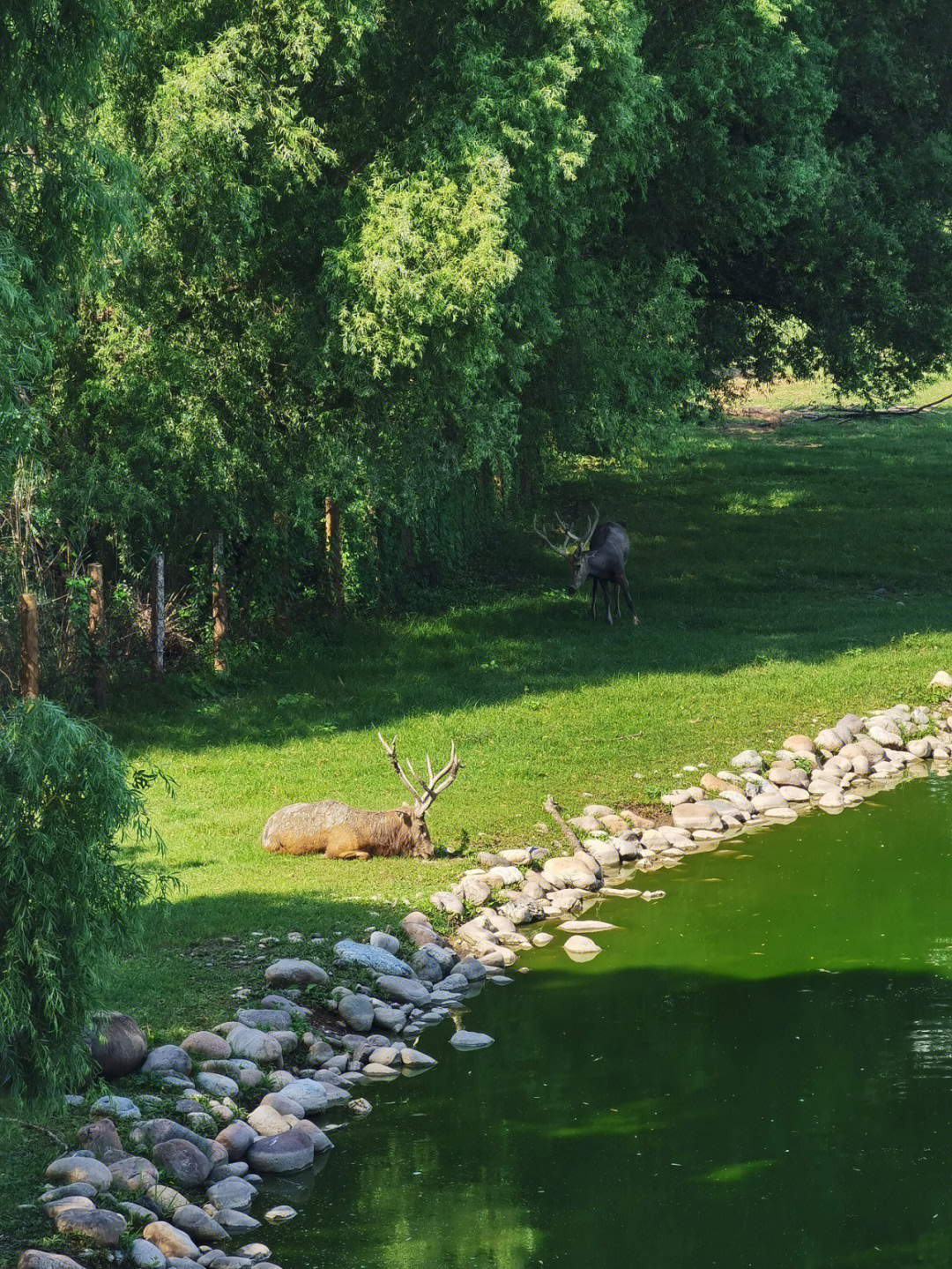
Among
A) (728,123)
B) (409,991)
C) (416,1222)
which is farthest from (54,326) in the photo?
(728,123)

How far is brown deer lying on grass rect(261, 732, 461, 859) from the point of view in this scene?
1550 cm

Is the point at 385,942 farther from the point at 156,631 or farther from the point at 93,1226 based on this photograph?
the point at 156,631

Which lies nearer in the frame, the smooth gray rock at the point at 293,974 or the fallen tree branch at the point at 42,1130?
the fallen tree branch at the point at 42,1130

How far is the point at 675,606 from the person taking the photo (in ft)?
95.1

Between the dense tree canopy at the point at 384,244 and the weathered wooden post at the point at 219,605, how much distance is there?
1.28 feet

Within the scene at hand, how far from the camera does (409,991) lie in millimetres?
12734

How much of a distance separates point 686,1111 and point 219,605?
42.3 ft

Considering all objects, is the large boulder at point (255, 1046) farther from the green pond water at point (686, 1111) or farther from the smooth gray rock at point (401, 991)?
the smooth gray rock at point (401, 991)

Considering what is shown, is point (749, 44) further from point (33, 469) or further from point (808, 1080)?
point (808, 1080)

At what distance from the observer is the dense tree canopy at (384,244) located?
19500 millimetres

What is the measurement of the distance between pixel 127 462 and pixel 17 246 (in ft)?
32.5

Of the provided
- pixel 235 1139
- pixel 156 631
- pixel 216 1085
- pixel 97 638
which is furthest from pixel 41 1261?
pixel 156 631

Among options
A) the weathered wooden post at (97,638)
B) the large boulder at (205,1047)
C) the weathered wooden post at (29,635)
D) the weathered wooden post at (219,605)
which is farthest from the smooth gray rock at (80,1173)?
the weathered wooden post at (219,605)

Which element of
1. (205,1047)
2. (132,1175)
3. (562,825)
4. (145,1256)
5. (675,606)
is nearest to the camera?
(145,1256)
